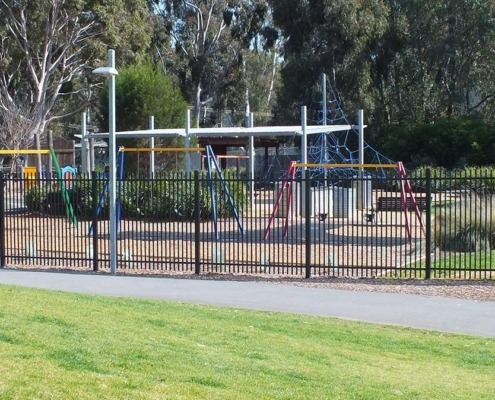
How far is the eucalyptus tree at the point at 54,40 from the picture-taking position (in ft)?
158

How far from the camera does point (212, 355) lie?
8.19 metres

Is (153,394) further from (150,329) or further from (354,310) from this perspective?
(354,310)

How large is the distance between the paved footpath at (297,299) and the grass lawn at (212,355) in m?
0.65

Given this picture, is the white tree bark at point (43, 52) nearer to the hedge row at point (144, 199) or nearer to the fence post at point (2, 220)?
the hedge row at point (144, 199)

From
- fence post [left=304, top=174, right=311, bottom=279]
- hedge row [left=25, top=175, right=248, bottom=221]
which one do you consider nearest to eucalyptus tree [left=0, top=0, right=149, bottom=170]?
hedge row [left=25, top=175, right=248, bottom=221]

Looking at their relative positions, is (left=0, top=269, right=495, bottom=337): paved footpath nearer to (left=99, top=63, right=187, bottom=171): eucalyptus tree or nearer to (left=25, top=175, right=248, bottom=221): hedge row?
(left=25, top=175, right=248, bottom=221): hedge row

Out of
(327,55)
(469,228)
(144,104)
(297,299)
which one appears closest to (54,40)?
(144,104)

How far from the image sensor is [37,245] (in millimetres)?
19719

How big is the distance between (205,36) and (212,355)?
58.0 metres

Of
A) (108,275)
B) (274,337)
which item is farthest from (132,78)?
(274,337)

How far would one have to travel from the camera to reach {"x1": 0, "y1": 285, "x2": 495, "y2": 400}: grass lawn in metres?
6.28

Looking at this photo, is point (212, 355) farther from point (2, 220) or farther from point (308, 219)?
point (2, 220)

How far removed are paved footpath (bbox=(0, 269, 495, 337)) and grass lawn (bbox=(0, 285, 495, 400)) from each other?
648 mm

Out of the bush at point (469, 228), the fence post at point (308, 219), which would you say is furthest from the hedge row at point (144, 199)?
the bush at point (469, 228)
